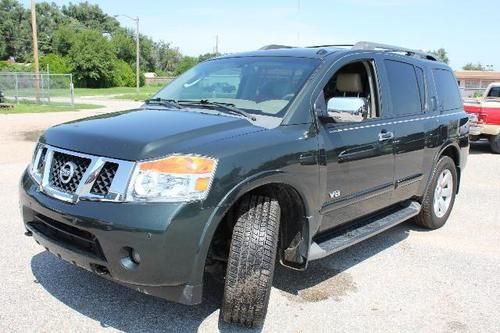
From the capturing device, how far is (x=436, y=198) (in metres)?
5.98

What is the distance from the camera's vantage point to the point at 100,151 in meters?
3.14

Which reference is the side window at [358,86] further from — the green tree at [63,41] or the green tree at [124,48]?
the green tree at [124,48]

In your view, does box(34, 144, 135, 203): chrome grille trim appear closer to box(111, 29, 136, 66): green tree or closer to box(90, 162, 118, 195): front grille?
box(90, 162, 118, 195): front grille

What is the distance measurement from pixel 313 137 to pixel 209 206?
116 centimetres

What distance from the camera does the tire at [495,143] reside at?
42.3 ft

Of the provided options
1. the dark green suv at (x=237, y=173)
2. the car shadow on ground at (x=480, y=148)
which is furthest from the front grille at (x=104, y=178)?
the car shadow on ground at (x=480, y=148)

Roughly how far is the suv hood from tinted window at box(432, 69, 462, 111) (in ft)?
10.6

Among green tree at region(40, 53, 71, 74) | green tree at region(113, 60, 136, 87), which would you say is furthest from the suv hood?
green tree at region(113, 60, 136, 87)

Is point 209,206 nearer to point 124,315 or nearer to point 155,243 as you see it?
point 155,243

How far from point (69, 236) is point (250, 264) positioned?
3.82 feet

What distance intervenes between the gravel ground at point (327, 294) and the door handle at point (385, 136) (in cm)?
120

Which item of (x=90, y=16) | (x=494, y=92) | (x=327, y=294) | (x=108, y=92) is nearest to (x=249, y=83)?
(x=327, y=294)

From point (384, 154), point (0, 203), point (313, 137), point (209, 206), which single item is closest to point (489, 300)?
point (384, 154)

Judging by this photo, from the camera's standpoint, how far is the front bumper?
114 inches
